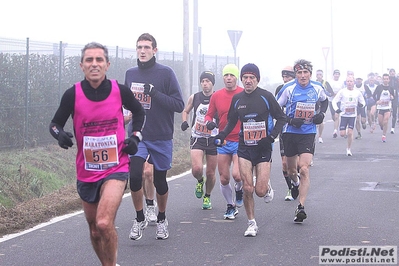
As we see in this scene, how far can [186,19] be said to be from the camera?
2112 centimetres

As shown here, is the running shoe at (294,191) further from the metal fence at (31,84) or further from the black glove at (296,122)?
the metal fence at (31,84)

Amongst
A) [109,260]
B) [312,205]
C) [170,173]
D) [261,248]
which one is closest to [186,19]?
[170,173]

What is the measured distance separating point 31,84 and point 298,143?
25.5 feet

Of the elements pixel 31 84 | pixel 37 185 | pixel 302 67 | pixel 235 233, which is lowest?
pixel 235 233

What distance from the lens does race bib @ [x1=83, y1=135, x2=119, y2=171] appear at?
667 cm

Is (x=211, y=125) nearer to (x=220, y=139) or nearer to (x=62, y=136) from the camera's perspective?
(x=220, y=139)

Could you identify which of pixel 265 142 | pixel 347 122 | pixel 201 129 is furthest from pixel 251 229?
pixel 347 122

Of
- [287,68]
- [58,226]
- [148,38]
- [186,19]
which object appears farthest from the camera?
[186,19]

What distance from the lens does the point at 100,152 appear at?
6.68 meters

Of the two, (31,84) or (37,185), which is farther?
(31,84)

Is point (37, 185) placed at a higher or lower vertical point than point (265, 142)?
lower

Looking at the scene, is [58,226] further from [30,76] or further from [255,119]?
[30,76]

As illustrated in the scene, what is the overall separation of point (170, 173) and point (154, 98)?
5.95 meters

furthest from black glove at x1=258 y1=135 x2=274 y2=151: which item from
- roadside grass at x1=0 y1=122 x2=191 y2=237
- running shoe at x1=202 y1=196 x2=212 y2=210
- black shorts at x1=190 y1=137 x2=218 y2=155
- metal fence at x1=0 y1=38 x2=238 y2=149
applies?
metal fence at x1=0 y1=38 x2=238 y2=149
